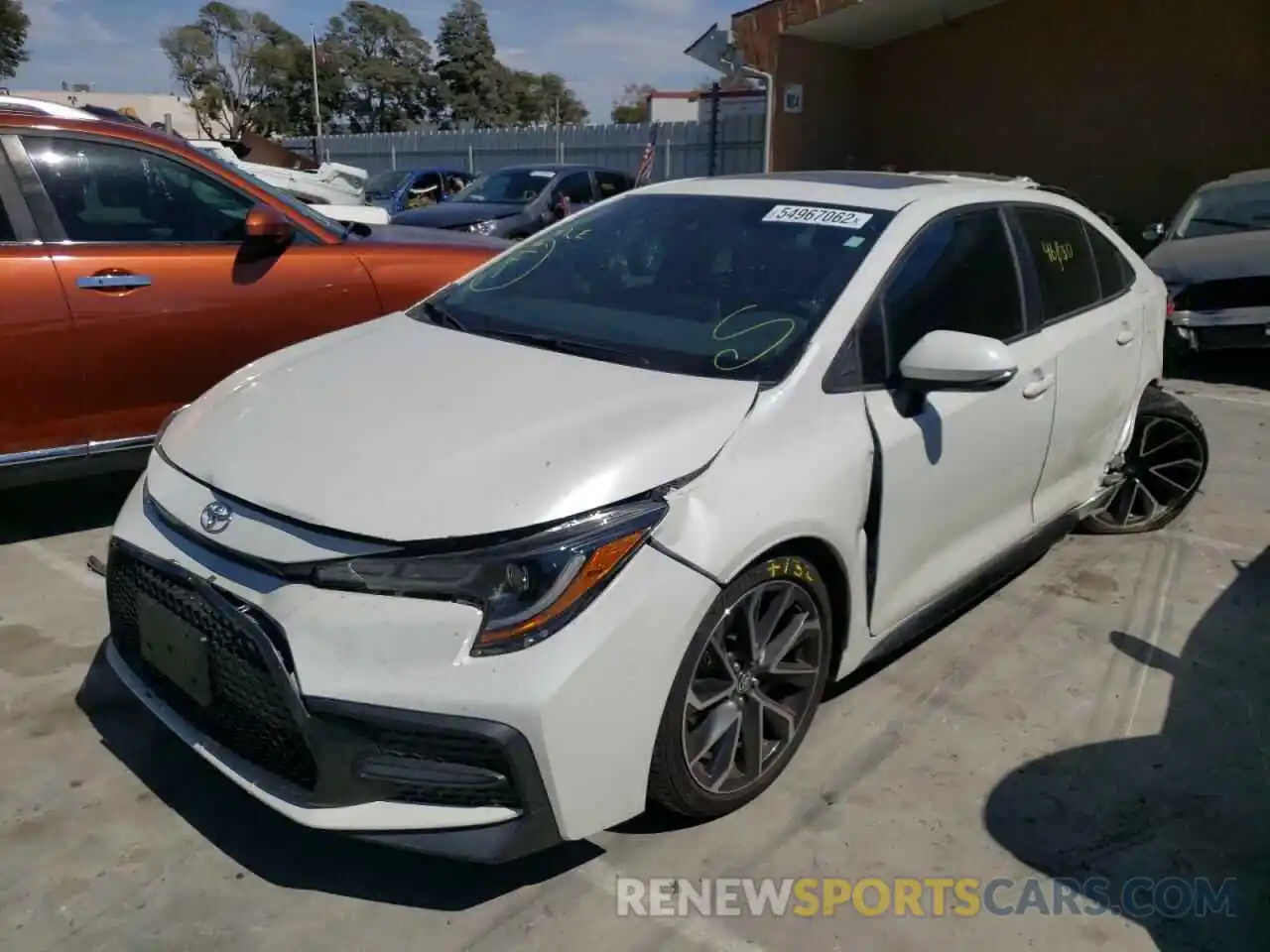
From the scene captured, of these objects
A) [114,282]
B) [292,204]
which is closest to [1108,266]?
[292,204]

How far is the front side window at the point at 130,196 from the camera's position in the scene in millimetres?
4203

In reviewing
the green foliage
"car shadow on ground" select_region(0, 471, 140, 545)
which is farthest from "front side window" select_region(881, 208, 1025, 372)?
the green foliage

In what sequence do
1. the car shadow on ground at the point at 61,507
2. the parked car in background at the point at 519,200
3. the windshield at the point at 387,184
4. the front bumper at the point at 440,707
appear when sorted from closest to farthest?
the front bumper at the point at 440,707 < the car shadow on ground at the point at 61,507 < the parked car in background at the point at 519,200 < the windshield at the point at 387,184


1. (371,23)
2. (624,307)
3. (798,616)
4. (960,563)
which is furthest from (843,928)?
(371,23)

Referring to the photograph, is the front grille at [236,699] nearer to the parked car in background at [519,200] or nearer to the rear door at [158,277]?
the rear door at [158,277]

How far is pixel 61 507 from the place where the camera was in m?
4.88

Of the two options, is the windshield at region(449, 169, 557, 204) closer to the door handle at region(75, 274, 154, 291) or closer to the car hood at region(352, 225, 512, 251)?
the car hood at region(352, 225, 512, 251)

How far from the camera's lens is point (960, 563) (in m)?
3.40

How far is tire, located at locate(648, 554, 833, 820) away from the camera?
245 cm

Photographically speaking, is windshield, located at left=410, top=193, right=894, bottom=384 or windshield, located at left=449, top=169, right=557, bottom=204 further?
windshield, located at left=449, top=169, right=557, bottom=204

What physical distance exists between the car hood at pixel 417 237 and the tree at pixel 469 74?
269 feet

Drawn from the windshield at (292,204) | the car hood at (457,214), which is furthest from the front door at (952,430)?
the car hood at (457,214)

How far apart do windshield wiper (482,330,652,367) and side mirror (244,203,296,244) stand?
176cm

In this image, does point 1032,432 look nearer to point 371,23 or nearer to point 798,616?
point 798,616
